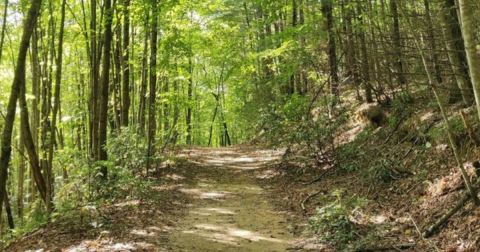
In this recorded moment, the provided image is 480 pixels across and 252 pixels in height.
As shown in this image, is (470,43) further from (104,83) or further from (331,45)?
(104,83)

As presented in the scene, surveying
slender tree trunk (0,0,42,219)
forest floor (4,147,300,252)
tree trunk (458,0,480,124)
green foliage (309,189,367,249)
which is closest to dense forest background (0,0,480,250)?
forest floor (4,147,300,252)

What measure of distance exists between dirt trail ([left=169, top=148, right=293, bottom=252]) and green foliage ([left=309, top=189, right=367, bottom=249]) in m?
0.59

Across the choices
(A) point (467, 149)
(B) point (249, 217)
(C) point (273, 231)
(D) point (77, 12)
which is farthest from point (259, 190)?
(D) point (77, 12)

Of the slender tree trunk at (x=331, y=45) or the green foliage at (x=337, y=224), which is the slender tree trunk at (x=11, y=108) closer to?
the green foliage at (x=337, y=224)

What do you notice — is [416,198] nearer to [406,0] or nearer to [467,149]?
[467,149]

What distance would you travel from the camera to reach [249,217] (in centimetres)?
819

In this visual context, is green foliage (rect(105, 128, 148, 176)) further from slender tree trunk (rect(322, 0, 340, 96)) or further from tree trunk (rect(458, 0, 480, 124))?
tree trunk (rect(458, 0, 480, 124))

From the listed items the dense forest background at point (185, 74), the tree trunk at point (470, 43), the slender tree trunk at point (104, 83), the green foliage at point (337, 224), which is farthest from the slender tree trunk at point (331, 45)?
the tree trunk at point (470, 43)

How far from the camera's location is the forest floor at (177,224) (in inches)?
250

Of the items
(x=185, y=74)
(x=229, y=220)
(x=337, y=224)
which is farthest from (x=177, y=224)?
(x=185, y=74)

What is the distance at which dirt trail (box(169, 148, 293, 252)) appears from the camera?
6500 mm

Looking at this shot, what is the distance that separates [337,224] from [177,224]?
3.33 m

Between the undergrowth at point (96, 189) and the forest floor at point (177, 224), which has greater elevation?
the undergrowth at point (96, 189)

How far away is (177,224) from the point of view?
777cm
